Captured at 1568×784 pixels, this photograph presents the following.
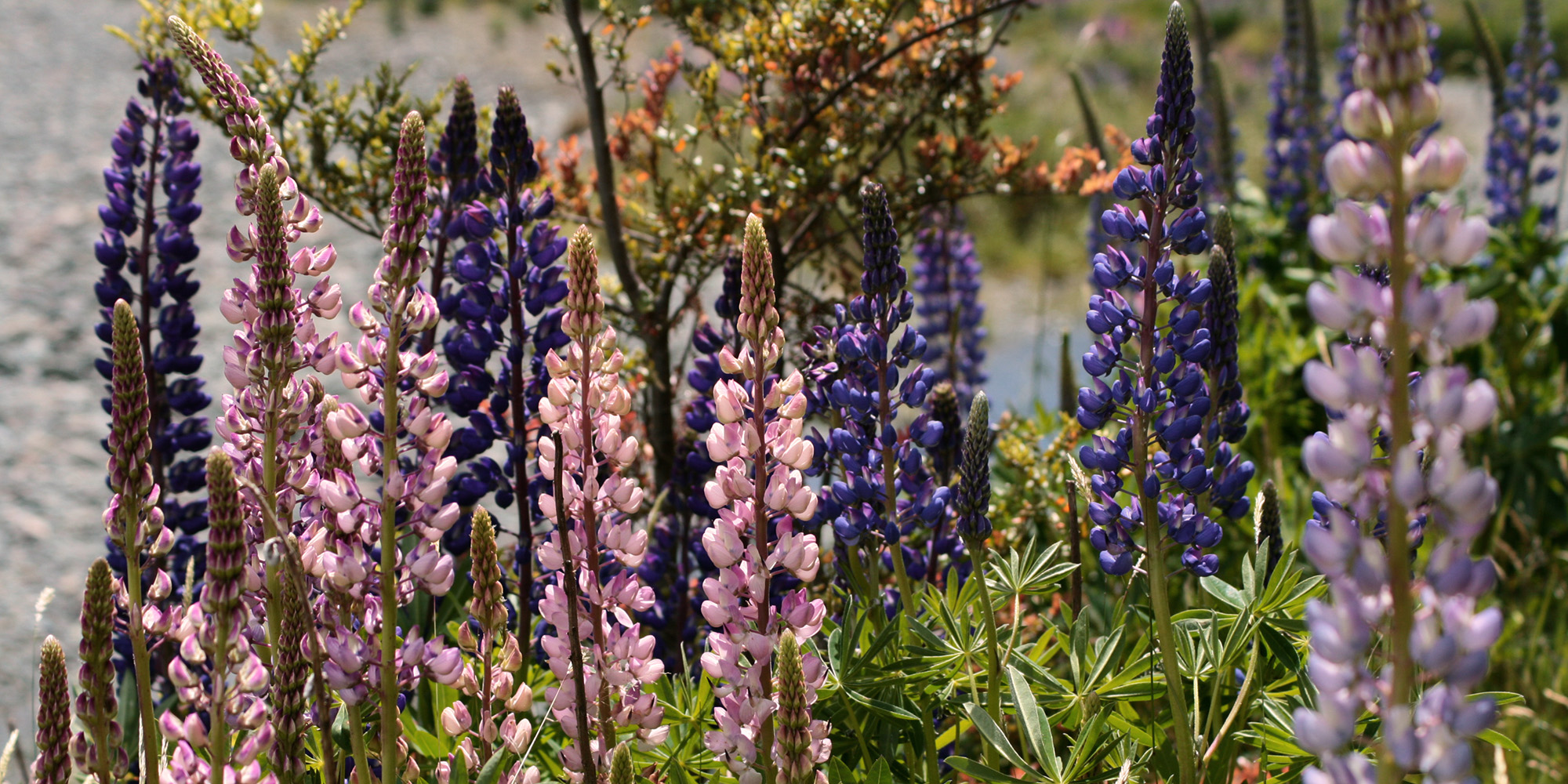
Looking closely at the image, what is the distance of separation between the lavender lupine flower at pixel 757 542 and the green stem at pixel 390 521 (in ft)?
0.99

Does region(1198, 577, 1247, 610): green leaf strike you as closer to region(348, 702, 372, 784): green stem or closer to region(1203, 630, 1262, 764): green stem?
region(1203, 630, 1262, 764): green stem

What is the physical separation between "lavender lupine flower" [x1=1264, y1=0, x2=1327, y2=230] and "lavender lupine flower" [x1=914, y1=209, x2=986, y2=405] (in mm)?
2110

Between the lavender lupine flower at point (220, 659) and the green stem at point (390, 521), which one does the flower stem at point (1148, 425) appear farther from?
the lavender lupine flower at point (220, 659)

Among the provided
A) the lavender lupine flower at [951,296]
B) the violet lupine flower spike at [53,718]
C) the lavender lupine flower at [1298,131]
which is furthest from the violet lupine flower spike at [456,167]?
the lavender lupine flower at [1298,131]

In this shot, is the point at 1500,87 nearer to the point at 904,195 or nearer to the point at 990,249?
the point at 904,195

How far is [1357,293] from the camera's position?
0.75 meters

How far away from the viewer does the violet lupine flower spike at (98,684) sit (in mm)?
1121

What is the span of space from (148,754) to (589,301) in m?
0.63

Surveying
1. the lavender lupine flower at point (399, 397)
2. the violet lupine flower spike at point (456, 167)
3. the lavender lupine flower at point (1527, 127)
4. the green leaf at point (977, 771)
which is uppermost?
the lavender lupine flower at point (1527, 127)

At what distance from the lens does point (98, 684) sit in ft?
3.84

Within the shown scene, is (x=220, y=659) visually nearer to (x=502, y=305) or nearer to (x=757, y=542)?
(x=757, y=542)

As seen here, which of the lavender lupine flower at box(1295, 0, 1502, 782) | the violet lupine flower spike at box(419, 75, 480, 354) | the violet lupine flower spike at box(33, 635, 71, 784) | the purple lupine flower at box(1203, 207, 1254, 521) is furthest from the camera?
the violet lupine flower spike at box(419, 75, 480, 354)

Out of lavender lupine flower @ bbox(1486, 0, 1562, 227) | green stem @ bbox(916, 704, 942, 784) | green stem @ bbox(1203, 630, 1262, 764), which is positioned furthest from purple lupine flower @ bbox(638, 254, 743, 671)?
lavender lupine flower @ bbox(1486, 0, 1562, 227)

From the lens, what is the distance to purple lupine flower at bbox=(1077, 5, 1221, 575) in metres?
1.56
